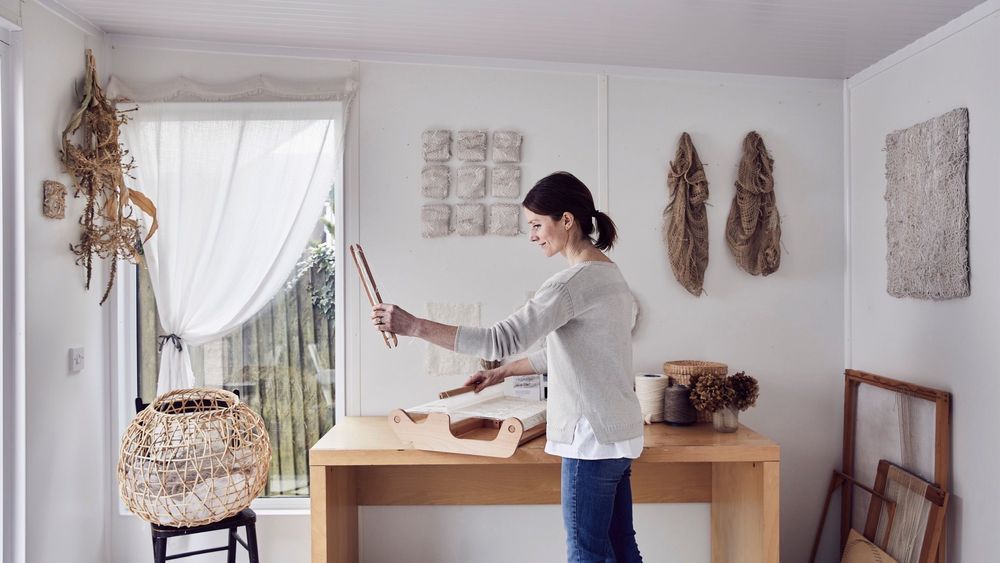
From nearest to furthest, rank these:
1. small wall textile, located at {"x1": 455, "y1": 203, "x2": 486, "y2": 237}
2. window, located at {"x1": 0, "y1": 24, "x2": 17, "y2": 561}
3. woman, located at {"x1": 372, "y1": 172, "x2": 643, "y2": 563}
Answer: woman, located at {"x1": 372, "y1": 172, "x2": 643, "y2": 563}
window, located at {"x1": 0, "y1": 24, "x2": 17, "y2": 561}
small wall textile, located at {"x1": 455, "y1": 203, "x2": 486, "y2": 237}

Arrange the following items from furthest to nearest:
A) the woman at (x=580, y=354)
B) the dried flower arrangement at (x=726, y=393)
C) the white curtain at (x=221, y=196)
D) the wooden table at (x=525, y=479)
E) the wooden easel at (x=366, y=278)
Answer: the white curtain at (x=221, y=196) → the dried flower arrangement at (x=726, y=393) → the wooden table at (x=525, y=479) → the wooden easel at (x=366, y=278) → the woman at (x=580, y=354)

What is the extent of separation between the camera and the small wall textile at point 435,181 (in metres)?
2.89

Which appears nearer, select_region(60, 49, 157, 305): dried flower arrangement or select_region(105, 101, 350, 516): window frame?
select_region(60, 49, 157, 305): dried flower arrangement

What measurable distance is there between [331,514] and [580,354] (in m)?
1.09

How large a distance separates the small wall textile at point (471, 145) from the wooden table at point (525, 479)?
43.1 inches

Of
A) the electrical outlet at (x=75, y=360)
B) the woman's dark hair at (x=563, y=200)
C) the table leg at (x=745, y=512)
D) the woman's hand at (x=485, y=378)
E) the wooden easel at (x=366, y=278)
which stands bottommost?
the table leg at (x=745, y=512)

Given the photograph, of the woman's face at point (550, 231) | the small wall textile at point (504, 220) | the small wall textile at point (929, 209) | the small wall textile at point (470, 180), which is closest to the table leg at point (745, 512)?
the small wall textile at point (929, 209)

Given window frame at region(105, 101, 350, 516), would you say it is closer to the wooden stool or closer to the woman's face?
the wooden stool

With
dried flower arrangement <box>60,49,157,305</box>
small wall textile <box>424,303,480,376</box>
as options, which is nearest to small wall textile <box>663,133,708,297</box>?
small wall textile <box>424,303,480,376</box>

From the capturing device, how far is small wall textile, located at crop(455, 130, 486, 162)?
2902 mm

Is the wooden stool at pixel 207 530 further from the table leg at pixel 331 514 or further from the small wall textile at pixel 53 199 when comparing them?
the small wall textile at pixel 53 199

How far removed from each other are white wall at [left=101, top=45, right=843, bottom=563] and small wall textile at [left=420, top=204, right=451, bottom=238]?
0.04m

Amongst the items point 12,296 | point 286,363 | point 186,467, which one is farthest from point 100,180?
point 186,467

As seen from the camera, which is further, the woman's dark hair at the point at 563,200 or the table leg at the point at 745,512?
the table leg at the point at 745,512
